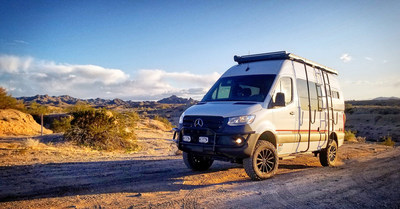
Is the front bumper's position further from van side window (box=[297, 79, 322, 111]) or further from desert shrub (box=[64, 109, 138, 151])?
desert shrub (box=[64, 109, 138, 151])

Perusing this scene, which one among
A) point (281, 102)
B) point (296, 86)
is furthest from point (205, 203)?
point (296, 86)

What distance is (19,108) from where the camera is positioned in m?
19.6

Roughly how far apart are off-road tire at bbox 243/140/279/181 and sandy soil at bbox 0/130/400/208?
20 cm

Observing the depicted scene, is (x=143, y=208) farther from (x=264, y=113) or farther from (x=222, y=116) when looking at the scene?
(x=264, y=113)

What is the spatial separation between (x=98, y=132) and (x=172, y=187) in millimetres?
8469

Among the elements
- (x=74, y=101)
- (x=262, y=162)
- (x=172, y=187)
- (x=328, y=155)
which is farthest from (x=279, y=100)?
(x=74, y=101)

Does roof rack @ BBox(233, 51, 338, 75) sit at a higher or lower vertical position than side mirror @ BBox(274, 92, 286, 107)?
higher

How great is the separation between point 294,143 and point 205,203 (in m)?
3.73

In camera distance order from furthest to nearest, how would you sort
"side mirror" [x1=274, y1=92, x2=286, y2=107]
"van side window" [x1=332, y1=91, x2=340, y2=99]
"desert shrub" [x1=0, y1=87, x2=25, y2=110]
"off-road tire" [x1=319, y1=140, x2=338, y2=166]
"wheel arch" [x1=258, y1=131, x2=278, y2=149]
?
"desert shrub" [x1=0, y1=87, x2=25, y2=110], "van side window" [x1=332, y1=91, x2=340, y2=99], "off-road tire" [x1=319, y1=140, x2=338, y2=166], "wheel arch" [x1=258, y1=131, x2=278, y2=149], "side mirror" [x1=274, y1=92, x2=286, y2=107]

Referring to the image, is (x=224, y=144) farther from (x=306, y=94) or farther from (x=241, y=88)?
(x=306, y=94)

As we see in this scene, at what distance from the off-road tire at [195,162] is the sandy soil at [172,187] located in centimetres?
21

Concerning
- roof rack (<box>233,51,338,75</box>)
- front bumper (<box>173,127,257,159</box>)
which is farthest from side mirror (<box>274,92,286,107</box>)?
roof rack (<box>233,51,338,75</box>)

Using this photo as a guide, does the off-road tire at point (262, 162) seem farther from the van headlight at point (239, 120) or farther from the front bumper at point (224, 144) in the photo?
the van headlight at point (239, 120)

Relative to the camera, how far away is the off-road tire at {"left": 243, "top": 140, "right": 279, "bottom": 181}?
581 centimetres
